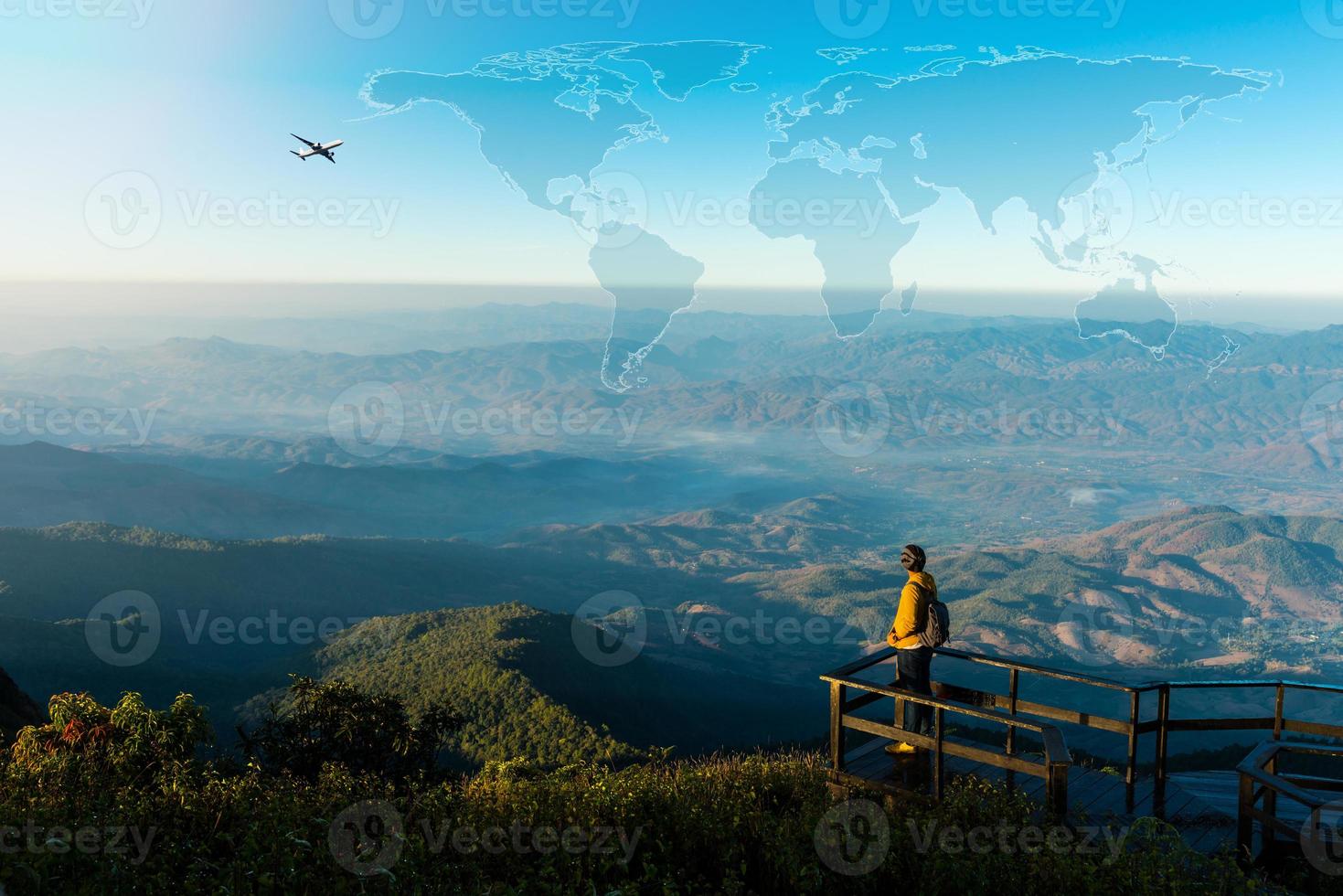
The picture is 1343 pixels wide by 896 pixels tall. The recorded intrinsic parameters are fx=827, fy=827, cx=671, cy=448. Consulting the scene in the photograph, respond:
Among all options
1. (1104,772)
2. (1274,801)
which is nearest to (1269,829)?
(1274,801)

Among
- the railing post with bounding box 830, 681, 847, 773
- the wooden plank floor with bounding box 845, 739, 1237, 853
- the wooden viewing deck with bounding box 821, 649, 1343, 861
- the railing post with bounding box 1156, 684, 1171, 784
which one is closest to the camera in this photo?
the wooden viewing deck with bounding box 821, 649, 1343, 861

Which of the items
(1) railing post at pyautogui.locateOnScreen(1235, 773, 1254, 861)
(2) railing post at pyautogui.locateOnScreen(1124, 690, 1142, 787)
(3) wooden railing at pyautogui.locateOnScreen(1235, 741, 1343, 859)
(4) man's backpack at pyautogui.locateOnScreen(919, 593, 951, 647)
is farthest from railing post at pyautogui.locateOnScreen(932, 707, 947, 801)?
(1) railing post at pyautogui.locateOnScreen(1235, 773, 1254, 861)

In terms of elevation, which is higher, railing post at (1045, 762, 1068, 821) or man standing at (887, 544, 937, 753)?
man standing at (887, 544, 937, 753)

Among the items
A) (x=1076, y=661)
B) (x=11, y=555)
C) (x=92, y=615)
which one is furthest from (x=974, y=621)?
(x=11, y=555)

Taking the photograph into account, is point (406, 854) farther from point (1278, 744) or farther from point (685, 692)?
point (685, 692)

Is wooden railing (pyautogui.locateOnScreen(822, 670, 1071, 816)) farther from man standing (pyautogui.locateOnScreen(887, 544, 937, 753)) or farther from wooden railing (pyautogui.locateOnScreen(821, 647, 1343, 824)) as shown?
man standing (pyautogui.locateOnScreen(887, 544, 937, 753))

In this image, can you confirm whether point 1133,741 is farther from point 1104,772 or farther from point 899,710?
point 899,710
